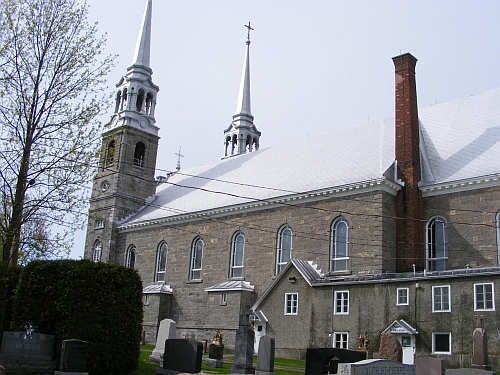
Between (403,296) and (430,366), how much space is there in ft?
27.0

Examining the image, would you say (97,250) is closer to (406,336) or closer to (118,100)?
(118,100)

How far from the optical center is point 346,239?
90.7 ft

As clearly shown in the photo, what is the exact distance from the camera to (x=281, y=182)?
106ft

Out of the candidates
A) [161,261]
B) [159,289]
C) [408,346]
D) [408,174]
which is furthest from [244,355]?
[161,261]

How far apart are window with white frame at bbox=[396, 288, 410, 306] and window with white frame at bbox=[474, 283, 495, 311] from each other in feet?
8.34

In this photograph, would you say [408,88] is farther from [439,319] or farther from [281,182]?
[439,319]

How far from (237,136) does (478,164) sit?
103 ft

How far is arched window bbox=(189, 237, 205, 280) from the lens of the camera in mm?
35219

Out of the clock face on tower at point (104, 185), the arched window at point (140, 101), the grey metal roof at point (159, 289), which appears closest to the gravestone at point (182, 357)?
the grey metal roof at point (159, 289)

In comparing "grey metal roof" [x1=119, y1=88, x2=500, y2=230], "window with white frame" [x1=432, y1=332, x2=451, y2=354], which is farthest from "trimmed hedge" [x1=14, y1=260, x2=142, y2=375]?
"grey metal roof" [x1=119, y1=88, x2=500, y2=230]

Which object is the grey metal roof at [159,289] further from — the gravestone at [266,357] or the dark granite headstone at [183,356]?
the gravestone at [266,357]

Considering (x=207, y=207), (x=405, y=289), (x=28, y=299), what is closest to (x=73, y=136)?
(x=28, y=299)

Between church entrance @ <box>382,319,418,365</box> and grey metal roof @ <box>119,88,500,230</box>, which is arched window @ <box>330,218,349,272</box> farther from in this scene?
church entrance @ <box>382,319,418,365</box>

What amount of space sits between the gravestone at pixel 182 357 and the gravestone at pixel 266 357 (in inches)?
64.6
